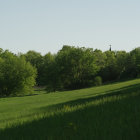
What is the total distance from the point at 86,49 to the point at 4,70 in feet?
98.5

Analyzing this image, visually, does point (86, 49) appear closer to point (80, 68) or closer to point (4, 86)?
point (80, 68)

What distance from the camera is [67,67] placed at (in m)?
74.9

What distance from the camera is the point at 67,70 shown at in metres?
75.1

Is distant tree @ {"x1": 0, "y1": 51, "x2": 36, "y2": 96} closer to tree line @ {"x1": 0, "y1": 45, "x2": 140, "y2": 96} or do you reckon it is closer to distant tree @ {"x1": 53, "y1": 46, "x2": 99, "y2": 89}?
tree line @ {"x1": 0, "y1": 45, "x2": 140, "y2": 96}

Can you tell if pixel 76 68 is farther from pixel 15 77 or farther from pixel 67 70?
pixel 15 77

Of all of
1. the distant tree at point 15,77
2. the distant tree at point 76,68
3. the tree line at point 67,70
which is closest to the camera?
the distant tree at point 15,77

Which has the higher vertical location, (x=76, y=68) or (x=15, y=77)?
(x=76, y=68)

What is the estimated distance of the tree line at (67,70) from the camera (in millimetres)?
61781

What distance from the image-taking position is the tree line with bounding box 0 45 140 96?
61.8 m

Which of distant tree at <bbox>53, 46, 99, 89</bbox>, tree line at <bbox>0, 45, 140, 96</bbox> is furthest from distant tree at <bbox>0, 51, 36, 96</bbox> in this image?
distant tree at <bbox>53, 46, 99, 89</bbox>

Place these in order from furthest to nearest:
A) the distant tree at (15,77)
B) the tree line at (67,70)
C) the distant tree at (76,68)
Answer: the distant tree at (76,68), the tree line at (67,70), the distant tree at (15,77)

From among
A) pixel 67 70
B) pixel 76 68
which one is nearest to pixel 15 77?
pixel 67 70

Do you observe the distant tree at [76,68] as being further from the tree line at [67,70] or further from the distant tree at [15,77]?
the distant tree at [15,77]

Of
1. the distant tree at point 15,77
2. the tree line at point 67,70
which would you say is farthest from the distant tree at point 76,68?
the distant tree at point 15,77
